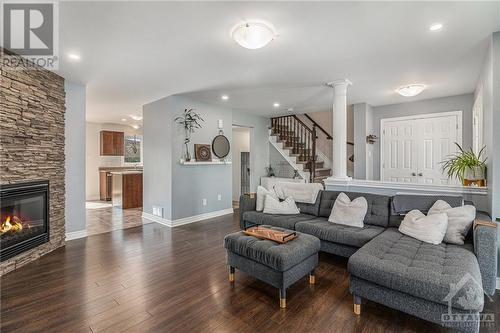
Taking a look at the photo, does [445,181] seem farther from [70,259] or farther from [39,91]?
[39,91]

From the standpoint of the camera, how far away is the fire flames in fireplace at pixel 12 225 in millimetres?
2936

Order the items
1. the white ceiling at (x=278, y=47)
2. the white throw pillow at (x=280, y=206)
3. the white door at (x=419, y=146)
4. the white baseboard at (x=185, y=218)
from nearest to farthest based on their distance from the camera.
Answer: the white ceiling at (x=278, y=47) < the white throw pillow at (x=280, y=206) < the white baseboard at (x=185, y=218) < the white door at (x=419, y=146)

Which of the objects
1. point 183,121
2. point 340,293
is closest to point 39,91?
point 183,121

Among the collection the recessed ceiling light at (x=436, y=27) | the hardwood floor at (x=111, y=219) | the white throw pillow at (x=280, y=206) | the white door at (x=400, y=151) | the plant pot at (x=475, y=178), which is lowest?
the hardwood floor at (x=111, y=219)

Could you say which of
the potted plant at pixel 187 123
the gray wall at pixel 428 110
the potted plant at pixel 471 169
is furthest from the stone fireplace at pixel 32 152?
the gray wall at pixel 428 110

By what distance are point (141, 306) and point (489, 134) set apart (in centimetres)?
389

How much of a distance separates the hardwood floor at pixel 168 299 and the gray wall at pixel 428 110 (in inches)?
143

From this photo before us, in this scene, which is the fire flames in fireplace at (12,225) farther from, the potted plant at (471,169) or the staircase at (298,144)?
the staircase at (298,144)

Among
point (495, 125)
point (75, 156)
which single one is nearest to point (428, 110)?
point (495, 125)

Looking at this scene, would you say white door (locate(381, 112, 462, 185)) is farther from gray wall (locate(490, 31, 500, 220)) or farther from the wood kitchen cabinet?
the wood kitchen cabinet

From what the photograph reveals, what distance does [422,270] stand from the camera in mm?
1866

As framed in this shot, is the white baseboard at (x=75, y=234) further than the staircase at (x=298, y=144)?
No

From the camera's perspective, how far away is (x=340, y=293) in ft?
7.89

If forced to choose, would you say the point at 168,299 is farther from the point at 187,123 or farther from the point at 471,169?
the point at 471,169
